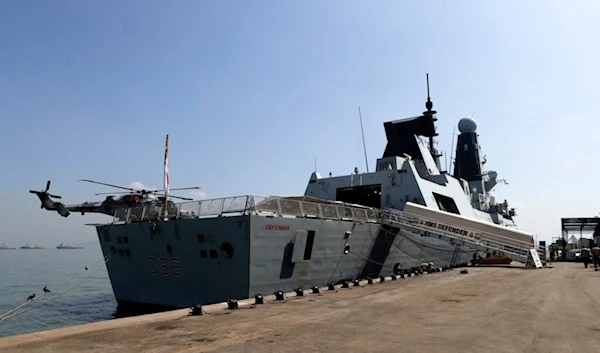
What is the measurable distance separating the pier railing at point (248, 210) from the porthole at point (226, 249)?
1.00 m

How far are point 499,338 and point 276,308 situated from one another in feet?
16.9

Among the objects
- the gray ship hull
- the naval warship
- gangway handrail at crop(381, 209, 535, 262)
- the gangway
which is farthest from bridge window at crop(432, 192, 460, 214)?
the gray ship hull

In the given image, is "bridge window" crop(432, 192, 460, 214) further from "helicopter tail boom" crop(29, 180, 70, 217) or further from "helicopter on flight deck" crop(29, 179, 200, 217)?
"helicopter tail boom" crop(29, 180, 70, 217)

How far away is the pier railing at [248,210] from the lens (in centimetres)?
1439

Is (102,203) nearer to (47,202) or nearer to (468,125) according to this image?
(47,202)

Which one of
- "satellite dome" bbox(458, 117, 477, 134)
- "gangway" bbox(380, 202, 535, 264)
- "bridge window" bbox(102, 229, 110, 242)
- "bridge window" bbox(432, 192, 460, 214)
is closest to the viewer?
"bridge window" bbox(102, 229, 110, 242)

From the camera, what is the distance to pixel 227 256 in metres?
14.3

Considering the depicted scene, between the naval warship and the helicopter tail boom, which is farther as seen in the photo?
the helicopter tail boom

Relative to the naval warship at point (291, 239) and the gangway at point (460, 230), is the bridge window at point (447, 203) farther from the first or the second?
the gangway at point (460, 230)

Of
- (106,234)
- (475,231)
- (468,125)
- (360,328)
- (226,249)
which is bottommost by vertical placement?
(360,328)

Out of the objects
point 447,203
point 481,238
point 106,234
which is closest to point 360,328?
point 106,234

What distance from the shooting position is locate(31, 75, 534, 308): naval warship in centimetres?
1441

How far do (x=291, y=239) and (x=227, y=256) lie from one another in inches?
96.0

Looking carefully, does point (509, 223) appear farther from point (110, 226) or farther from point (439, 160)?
point (110, 226)
